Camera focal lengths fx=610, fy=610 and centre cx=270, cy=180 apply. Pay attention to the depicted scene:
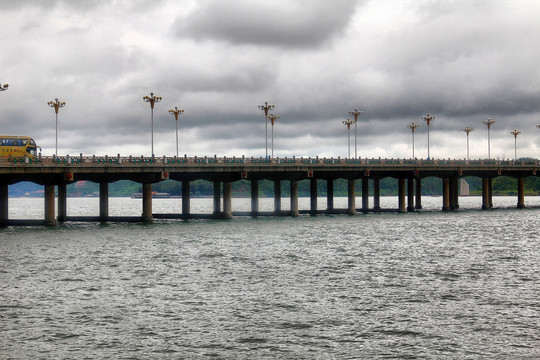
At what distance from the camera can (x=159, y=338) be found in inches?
1046

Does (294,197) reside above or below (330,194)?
below

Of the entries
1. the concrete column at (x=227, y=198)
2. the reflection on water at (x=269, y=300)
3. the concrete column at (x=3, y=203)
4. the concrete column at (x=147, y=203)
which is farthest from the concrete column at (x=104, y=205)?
the reflection on water at (x=269, y=300)

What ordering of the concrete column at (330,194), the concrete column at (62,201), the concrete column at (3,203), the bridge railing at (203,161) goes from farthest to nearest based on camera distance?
the concrete column at (330,194), the concrete column at (62,201), the concrete column at (3,203), the bridge railing at (203,161)

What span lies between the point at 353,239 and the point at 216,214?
152 ft

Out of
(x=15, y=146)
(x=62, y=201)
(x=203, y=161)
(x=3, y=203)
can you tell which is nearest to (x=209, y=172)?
(x=203, y=161)

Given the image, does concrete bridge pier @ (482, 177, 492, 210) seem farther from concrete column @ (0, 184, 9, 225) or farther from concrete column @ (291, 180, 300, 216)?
concrete column @ (0, 184, 9, 225)

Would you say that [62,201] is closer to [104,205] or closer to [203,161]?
[104,205]

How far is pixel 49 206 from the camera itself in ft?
306

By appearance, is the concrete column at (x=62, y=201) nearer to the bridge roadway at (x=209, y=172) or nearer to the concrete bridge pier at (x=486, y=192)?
the bridge roadway at (x=209, y=172)

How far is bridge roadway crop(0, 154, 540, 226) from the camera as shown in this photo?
92938 millimetres

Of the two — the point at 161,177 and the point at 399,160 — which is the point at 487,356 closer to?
the point at 161,177

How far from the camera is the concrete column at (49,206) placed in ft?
303

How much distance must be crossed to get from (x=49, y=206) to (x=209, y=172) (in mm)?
27495

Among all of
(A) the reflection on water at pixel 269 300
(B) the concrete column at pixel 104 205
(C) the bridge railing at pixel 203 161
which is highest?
(C) the bridge railing at pixel 203 161
